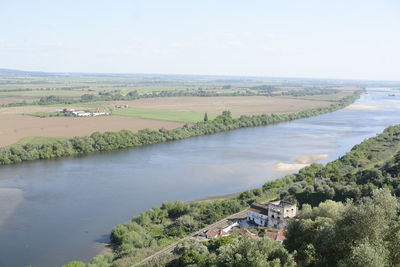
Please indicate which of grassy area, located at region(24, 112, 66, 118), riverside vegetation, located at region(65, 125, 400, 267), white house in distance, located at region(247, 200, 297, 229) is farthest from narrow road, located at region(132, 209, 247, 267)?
grassy area, located at region(24, 112, 66, 118)

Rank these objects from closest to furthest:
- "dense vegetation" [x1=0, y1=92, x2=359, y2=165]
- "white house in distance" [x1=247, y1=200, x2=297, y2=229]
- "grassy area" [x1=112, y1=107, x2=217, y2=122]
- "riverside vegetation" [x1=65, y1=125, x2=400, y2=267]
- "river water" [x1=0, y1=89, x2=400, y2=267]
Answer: "riverside vegetation" [x1=65, y1=125, x2=400, y2=267] < "white house in distance" [x1=247, y1=200, x2=297, y2=229] < "river water" [x1=0, y1=89, x2=400, y2=267] < "dense vegetation" [x1=0, y1=92, x2=359, y2=165] < "grassy area" [x1=112, y1=107, x2=217, y2=122]

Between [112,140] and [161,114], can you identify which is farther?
[161,114]

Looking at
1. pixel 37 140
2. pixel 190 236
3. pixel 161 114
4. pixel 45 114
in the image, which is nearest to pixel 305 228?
pixel 190 236

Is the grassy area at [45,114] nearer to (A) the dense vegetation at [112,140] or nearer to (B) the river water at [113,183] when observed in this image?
(A) the dense vegetation at [112,140]

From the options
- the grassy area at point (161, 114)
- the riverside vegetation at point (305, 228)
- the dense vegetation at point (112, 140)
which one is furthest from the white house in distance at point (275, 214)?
the grassy area at point (161, 114)

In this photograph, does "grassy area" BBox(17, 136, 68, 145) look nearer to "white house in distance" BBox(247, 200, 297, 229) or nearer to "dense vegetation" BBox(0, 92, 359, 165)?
"dense vegetation" BBox(0, 92, 359, 165)

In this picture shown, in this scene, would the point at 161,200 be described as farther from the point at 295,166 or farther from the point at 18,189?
the point at 295,166

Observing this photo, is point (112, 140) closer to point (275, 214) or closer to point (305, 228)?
point (275, 214)
